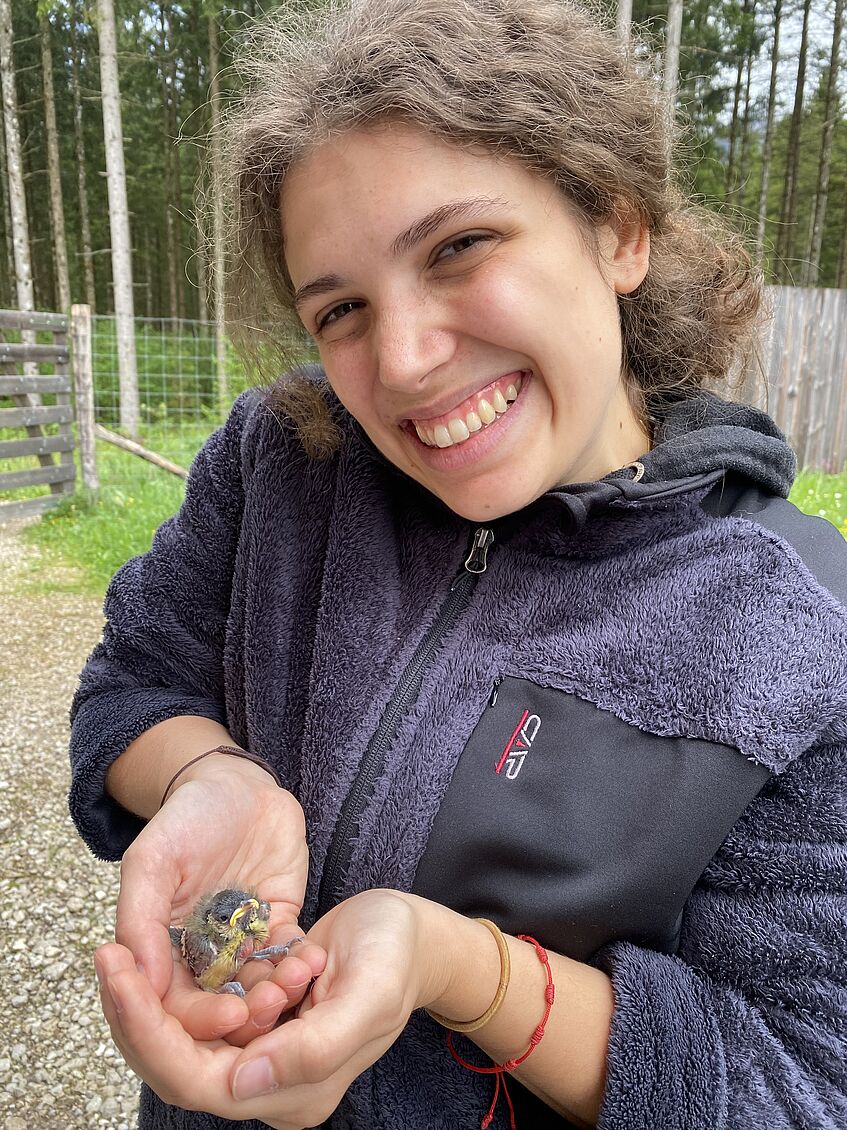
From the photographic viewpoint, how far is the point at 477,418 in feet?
4.29

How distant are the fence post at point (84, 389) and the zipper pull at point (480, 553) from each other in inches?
319

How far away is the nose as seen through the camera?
125 cm

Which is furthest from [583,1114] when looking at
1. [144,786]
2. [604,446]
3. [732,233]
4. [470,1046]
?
[732,233]

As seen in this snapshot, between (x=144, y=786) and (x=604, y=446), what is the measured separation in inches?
41.3

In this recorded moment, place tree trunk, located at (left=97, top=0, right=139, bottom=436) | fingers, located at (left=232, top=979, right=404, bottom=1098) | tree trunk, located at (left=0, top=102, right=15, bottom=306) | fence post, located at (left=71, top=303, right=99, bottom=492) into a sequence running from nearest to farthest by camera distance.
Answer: fingers, located at (left=232, top=979, right=404, bottom=1098), fence post, located at (left=71, top=303, right=99, bottom=492), tree trunk, located at (left=97, top=0, right=139, bottom=436), tree trunk, located at (left=0, top=102, right=15, bottom=306)

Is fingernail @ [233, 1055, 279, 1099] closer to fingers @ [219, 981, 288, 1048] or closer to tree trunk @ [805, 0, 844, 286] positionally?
fingers @ [219, 981, 288, 1048]

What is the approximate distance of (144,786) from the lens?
1542 mm

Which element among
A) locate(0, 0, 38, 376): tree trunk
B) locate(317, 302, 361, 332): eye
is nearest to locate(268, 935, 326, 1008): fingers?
locate(317, 302, 361, 332): eye

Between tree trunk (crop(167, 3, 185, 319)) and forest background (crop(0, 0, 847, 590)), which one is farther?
tree trunk (crop(167, 3, 185, 319))

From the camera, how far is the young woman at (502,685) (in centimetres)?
117

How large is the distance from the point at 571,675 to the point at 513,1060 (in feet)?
1.85

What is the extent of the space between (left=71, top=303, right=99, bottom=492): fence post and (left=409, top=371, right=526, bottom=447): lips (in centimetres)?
814

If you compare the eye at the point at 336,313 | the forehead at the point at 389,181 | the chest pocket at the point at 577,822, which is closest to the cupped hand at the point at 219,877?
the chest pocket at the point at 577,822

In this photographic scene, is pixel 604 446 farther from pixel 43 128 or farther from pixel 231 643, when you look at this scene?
pixel 43 128
